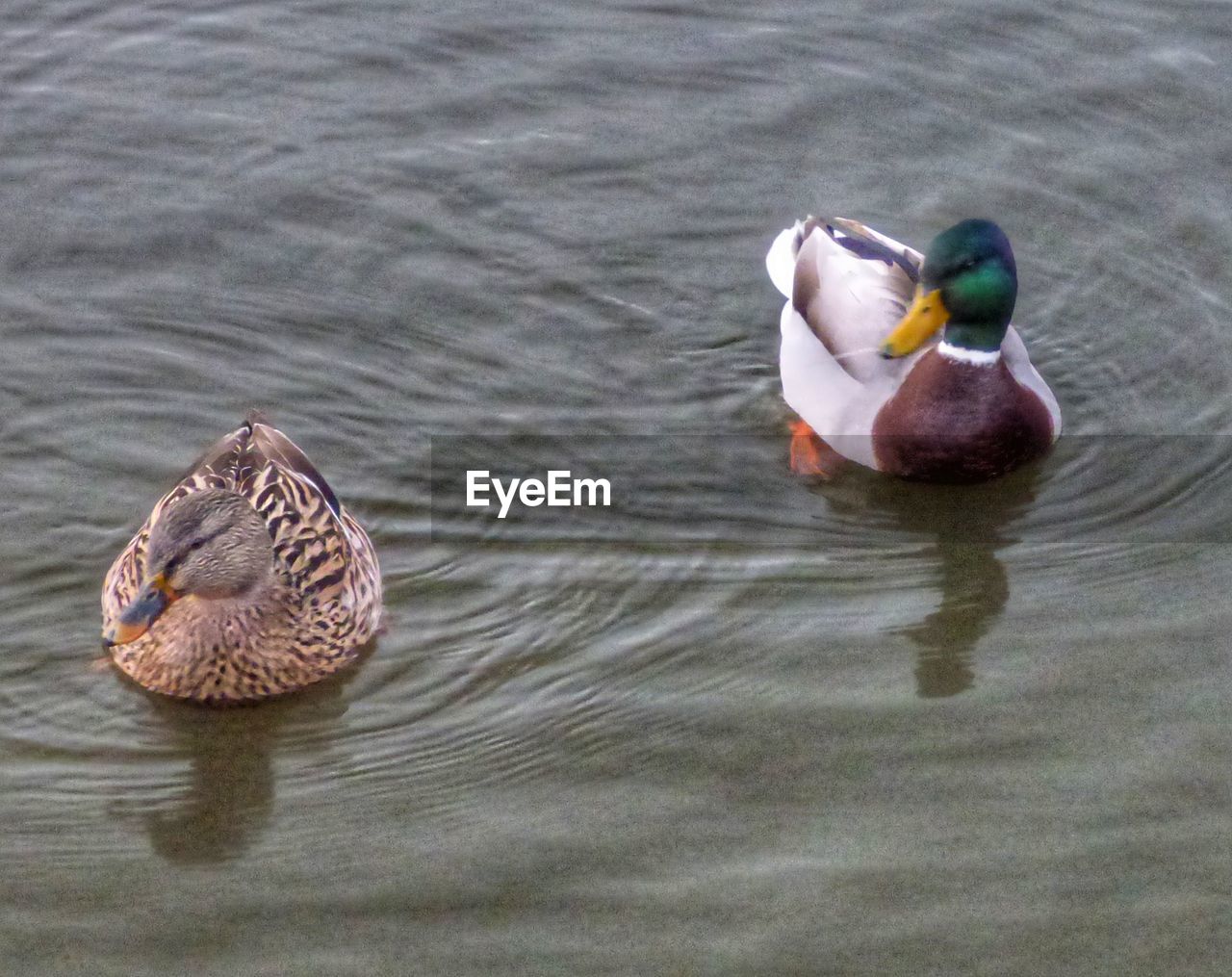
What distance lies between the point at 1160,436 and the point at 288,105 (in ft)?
13.6

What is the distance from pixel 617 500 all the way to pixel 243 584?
1.43m

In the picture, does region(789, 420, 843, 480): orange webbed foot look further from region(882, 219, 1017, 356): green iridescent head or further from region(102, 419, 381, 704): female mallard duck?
region(102, 419, 381, 704): female mallard duck

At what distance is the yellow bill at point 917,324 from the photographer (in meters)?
7.64

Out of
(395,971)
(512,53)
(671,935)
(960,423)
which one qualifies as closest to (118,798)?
(395,971)

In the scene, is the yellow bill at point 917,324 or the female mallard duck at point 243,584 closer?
the female mallard duck at point 243,584

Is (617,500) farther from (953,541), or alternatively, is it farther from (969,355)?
(969,355)

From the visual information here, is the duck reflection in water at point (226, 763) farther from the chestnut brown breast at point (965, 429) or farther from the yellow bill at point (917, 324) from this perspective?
the yellow bill at point (917, 324)

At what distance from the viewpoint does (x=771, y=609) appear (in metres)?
6.65

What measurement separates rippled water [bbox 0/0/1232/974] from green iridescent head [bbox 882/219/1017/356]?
1.67 feet

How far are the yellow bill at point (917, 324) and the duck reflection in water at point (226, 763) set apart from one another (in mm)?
2498

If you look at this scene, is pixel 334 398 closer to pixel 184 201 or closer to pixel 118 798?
pixel 184 201

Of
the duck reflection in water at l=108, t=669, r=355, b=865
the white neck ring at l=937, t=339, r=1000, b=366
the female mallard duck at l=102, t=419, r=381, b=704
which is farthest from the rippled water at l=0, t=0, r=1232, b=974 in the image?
the white neck ring at l=937, t=339, r=1000, b=366

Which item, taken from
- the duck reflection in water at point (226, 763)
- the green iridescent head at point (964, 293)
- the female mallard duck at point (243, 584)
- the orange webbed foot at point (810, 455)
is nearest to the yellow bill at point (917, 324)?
the green iridescent head at point (964, 293)

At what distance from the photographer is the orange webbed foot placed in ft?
24.8
